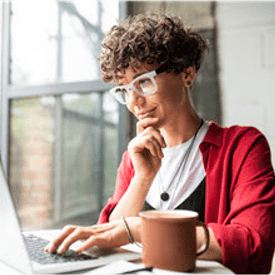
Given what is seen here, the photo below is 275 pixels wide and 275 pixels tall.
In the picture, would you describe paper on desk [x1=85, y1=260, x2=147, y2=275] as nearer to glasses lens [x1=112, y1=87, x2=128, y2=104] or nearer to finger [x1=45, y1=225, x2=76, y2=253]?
finger [x1=45, y1=225, x2=76, y2=253]

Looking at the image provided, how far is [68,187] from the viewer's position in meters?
2.43

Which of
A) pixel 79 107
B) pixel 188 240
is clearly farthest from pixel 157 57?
pixel 79 107

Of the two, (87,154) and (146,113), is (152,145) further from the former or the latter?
(87,154)

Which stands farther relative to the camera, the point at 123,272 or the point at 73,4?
the point at 73,4

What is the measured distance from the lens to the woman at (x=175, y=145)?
93 centimetres

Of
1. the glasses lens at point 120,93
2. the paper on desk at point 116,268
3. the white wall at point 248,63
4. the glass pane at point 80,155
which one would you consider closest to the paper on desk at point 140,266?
the paper on desk at point 116,268

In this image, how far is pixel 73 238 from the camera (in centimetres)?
61

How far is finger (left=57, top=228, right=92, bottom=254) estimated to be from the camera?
1.98 ft

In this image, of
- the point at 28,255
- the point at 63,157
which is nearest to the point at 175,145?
the point at 28,255

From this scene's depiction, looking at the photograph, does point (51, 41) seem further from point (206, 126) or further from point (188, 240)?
point (188, 240)

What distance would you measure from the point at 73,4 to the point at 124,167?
181cm

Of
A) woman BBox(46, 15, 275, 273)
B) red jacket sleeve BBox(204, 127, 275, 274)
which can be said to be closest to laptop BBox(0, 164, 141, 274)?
red jacket sleeve BBox(204, 127, 275, 274)

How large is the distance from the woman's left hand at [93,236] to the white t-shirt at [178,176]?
38 centimetres

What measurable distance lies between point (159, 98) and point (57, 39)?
180cm
